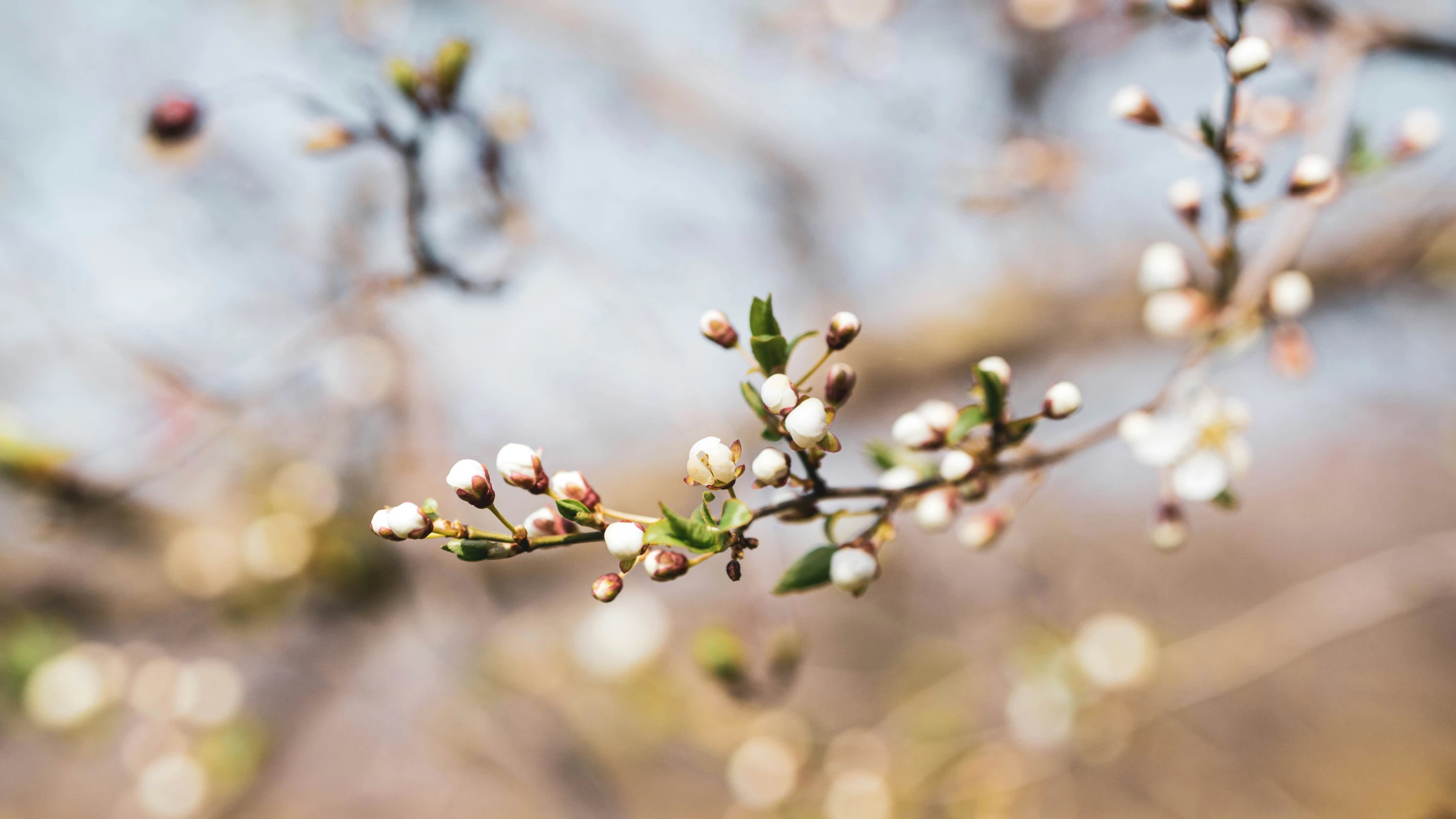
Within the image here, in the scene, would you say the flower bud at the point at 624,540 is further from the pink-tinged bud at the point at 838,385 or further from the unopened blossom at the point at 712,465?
the pink-tinged bud at the point at 838,385

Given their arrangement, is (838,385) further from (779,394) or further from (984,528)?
(984,528)

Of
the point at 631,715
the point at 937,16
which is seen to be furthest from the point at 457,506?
the point at 937,16

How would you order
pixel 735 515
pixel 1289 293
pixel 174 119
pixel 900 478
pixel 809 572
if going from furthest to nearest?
pixel 174 119
pixel 1289 293
pixel 900 478
pixel 809 572
pixel 735 515

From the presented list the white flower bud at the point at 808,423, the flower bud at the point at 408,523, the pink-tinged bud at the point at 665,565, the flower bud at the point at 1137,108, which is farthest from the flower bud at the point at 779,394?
the flower bud at the point at 1137,108

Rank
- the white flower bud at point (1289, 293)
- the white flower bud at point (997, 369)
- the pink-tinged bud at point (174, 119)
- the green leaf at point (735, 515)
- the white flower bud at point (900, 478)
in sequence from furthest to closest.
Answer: the pink-tinged bud at point (174, 119) → the white flower bud at point (1289, 293) → the white flower bud at point (900, 478) → the white flower bud at point (997, 369) → the green leaf at point (735, 515)

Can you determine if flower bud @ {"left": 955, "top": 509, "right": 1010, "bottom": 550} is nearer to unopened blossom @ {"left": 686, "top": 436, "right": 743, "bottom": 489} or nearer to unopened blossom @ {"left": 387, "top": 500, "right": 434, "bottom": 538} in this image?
unopened blossom @ {"left": 686, "top": 436, "right": 743, "bottom": 489}

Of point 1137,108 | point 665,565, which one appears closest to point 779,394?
point 665,565

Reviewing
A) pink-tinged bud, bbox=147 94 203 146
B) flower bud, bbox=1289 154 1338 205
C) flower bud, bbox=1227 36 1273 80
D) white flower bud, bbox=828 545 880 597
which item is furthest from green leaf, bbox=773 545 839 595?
pink-tinged bud, bbox=147 94 203 146
